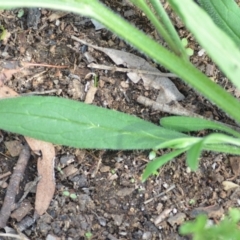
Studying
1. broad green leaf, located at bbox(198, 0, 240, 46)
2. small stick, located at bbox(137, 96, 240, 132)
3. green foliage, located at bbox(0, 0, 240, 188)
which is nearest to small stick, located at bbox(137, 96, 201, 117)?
small stick, located at bbox(137, 96, 240, 132)

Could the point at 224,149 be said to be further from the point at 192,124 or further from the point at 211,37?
the point at 211,37

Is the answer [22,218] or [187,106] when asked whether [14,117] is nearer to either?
[22,218]

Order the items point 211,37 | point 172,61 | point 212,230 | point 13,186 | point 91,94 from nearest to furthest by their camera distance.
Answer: point 212,230
point 211,37
point 172,61
point 13,186
point 91,94

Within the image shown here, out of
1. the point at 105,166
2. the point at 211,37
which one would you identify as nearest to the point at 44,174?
the point at 105,166

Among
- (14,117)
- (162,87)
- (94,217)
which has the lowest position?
(94,217)

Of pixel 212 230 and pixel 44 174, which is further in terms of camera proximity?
pixel 44 174

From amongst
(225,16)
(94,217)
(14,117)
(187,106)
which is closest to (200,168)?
(187,106)
